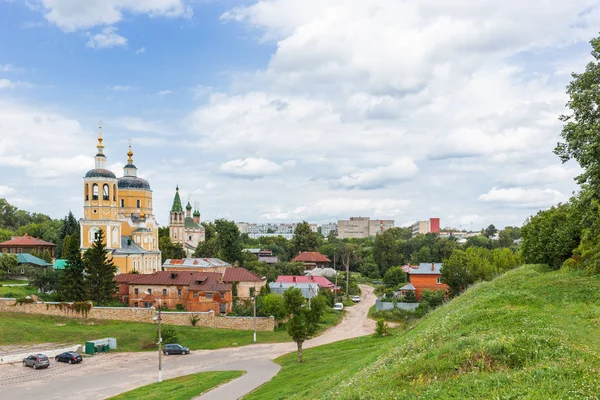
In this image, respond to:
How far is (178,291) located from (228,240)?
24.0m

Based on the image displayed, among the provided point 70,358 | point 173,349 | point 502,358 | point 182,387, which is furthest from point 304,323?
point 502,358

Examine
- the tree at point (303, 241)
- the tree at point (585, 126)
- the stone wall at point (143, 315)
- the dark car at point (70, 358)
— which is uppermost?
the tree at point (585, 126)

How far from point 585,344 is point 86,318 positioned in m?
40.4

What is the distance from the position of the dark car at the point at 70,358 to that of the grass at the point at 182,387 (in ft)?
28.0

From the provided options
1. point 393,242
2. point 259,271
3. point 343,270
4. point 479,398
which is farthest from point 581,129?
point 343,270

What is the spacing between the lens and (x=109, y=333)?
38812mm

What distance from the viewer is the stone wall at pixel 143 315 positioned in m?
42.0

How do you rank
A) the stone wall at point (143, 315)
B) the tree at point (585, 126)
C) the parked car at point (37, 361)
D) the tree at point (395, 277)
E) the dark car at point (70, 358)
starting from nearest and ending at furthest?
the tree at point (585, 126)
the parked car at point (37, 361)
the dark car at point (70, 358)
the stone wall at point (143, 315)
the tree at point (395, 277)

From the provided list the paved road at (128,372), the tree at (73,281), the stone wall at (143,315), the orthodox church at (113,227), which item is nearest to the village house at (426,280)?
the paved road at (128,372)

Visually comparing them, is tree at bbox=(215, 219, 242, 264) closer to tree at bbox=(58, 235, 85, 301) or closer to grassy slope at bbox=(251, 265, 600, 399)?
tree at bbox=(58, 235, 85, 301)

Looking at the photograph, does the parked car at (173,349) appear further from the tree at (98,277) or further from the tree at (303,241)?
the tree at (303,241)

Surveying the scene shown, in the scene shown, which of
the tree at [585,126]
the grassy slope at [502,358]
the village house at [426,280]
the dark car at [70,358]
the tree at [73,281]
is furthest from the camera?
the village house at [426,280]

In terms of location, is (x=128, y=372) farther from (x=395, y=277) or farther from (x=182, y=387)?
(x=395, y=277)

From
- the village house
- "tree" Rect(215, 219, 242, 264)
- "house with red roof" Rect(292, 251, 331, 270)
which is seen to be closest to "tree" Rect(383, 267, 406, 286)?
the village house
